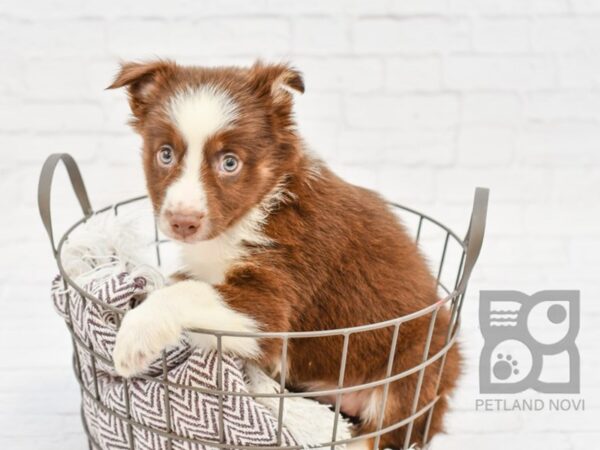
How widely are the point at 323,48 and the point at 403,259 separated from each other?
4.86 ft

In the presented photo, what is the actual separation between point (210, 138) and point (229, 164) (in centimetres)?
9

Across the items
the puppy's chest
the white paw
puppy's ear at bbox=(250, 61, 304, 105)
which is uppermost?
puppy's ear at bbox=(250, 61, 304, 105)

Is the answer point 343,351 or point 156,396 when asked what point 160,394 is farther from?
point 343,351

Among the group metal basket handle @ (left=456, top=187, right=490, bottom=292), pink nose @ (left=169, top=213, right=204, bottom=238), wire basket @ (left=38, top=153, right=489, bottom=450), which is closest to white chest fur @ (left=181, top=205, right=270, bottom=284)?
pink nose @ (left=169, top=213, right=204, bottom=238)

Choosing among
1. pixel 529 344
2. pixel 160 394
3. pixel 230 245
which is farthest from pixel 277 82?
pixel 529 344

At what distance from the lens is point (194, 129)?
202 centimetres

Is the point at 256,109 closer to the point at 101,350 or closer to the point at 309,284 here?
the point at 309,284

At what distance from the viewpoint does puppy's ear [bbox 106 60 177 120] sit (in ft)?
6.91

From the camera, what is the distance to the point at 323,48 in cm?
352

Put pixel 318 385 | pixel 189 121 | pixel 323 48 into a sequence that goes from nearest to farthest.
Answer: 1. pixel 189 121
2. pixel 318 385
3. pixel 323 48

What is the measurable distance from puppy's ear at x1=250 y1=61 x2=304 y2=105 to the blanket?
604mm


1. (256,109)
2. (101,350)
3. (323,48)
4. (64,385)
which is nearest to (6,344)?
(64,385)

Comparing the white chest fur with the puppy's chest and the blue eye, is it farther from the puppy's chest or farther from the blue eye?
the blue eye

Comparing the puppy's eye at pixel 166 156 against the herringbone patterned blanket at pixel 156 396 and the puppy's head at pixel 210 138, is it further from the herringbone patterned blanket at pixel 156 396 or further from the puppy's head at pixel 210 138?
the herringbone patterned blanket at pixel 156 396
